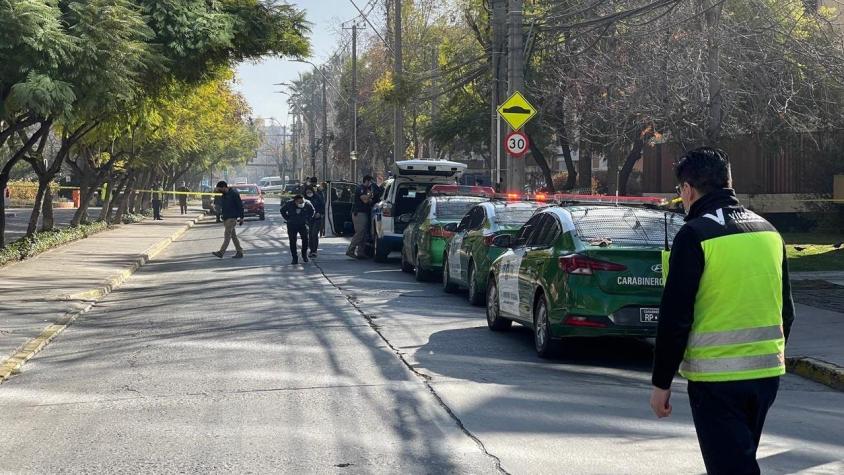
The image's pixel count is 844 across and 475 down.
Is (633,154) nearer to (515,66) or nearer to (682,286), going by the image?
(515,66)

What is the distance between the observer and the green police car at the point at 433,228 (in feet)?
66.6

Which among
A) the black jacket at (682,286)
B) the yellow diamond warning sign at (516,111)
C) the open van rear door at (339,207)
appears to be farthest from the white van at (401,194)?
the black jacket at (682,286)

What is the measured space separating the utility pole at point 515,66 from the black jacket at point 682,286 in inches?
743

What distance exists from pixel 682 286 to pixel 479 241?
12073 millimetres

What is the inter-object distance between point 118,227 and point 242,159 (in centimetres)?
5705

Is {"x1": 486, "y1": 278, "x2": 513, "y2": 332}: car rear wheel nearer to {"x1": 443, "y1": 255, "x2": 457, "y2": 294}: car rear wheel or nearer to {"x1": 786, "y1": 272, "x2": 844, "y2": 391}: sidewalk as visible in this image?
{"x1": 786, "y1": 272, "x2": 844, "y2": 391}: sidewalk

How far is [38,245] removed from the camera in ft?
95.9

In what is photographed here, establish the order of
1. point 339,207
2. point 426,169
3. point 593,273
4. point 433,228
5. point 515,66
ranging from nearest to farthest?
point 593,273 → point 433,228 → point 515,66 → point 426,169 → point 339,207

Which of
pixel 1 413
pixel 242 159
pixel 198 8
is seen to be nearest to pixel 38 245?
pixel 198 8

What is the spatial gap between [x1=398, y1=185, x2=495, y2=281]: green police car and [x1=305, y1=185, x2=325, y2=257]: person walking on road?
5457mm

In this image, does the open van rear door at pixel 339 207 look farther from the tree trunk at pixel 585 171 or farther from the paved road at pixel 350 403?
the paved road at pixel 350 403

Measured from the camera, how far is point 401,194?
85.5 feet

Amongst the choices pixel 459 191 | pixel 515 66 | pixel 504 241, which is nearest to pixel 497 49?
pixel 515 66

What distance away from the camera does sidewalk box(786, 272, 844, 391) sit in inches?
429
